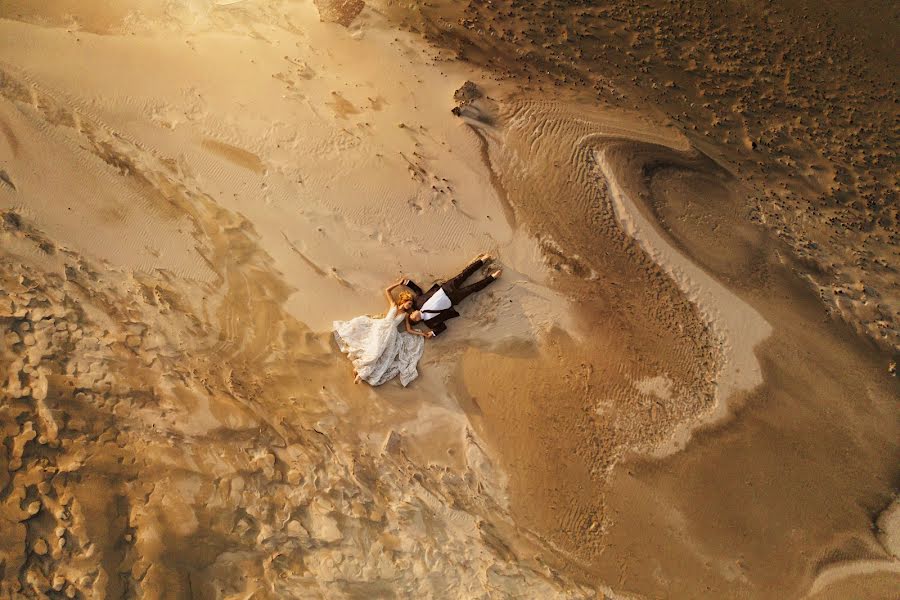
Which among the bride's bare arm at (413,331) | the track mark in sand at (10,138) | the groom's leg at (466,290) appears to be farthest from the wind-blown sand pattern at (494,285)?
the bride's bare arm at (413,331)

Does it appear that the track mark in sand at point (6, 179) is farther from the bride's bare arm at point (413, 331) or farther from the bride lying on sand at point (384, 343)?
the bride's bare arm at point (413, 331)

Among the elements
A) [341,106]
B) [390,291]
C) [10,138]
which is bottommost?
[10,138]

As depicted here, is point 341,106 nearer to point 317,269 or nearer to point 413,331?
point 317,269

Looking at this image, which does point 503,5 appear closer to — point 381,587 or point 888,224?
point 888,224

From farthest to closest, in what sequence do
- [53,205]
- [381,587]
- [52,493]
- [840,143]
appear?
[840,143] → [53,205] → [381,587] → [52,493]

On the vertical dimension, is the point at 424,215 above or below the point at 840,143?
below

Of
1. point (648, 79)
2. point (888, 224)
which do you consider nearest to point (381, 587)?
point (648, 79)

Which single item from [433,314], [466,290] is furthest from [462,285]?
[433,314]
